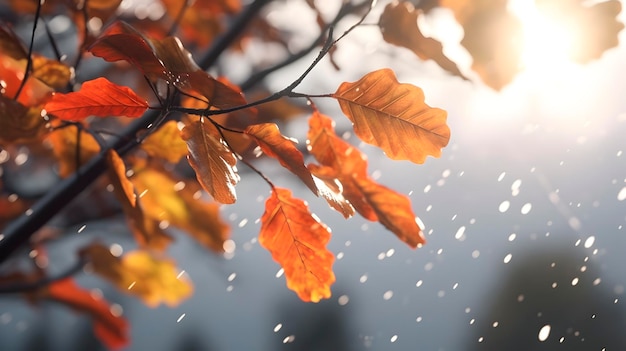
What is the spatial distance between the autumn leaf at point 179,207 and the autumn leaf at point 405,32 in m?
0.30

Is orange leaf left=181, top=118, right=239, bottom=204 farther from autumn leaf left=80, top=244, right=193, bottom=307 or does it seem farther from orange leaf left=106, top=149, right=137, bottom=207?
autumn leaf left=80, top=244, right=193, bottom=307

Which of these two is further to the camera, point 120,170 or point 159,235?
point 159,235

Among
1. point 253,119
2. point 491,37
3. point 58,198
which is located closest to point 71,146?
point 58,198

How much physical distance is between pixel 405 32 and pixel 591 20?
0.14 meters

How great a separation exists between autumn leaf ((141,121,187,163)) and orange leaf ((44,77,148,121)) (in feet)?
0.35

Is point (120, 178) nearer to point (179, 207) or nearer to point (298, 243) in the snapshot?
point (298, 243)

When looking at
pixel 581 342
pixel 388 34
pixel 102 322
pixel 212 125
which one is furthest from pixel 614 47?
pixel 581 342

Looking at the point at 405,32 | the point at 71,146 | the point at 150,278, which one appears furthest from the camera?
the point at 150,278

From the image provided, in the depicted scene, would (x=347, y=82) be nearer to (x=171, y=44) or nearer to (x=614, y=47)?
(x=171, y=44)

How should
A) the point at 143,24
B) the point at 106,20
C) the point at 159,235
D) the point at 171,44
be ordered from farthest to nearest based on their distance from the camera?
the point at 143,24, the point at 159,235, the point at 106,20, the point at 171,44

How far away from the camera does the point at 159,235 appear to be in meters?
0.67

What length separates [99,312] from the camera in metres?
0.90

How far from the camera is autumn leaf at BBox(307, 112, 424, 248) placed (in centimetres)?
36

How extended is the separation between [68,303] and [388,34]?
0.74 m
